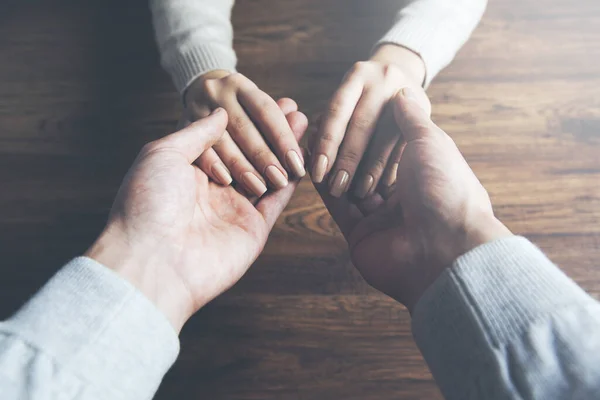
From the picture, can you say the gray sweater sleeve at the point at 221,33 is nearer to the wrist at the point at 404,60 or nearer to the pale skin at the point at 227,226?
the wrist at the point at 404,60

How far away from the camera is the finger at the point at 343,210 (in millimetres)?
751

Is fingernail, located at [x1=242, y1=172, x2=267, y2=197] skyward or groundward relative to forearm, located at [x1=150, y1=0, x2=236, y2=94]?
groundward

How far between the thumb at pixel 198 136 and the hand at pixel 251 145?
0.03 m

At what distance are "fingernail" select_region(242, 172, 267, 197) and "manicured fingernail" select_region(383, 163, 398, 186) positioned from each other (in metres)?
0.20

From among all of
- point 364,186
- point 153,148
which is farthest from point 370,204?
point 153,148

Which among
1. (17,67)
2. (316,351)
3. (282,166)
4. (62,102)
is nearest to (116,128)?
(62,102)

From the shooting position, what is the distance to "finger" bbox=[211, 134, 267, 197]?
712mm

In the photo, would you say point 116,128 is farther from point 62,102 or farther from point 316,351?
point 316,351

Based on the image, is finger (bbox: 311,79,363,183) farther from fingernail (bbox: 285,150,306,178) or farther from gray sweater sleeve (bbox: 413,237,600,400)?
gray sweater sleeve (bbox: 413,237,600,400)

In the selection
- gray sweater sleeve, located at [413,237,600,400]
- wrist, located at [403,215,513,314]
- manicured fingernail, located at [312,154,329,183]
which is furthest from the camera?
A: manicured fingernail, located at [312,154,329,183]

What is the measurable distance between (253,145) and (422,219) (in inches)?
11.2

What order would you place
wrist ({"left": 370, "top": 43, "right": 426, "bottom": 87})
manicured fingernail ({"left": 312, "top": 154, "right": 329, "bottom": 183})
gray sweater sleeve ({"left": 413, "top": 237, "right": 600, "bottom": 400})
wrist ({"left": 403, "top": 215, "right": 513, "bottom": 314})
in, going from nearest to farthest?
gray sweater sleeve ({"left": 413, "top": 237, "right": 600, "bottom": 400})
wrist ({"left": 403, "top": 215, "right": 513, "bottom": 314})
manicured fingernail ({"left": 312, "top": 154, "right": 329, "bottom": 183})
wrist ({"left": 370, "top": 43, "right": 426, "bottom": 87})

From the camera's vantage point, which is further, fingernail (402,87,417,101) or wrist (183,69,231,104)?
wrist (183,69,231,104)

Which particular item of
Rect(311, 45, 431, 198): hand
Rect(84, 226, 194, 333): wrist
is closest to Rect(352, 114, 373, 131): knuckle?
Rect(311, 45, 431, 198): hand
